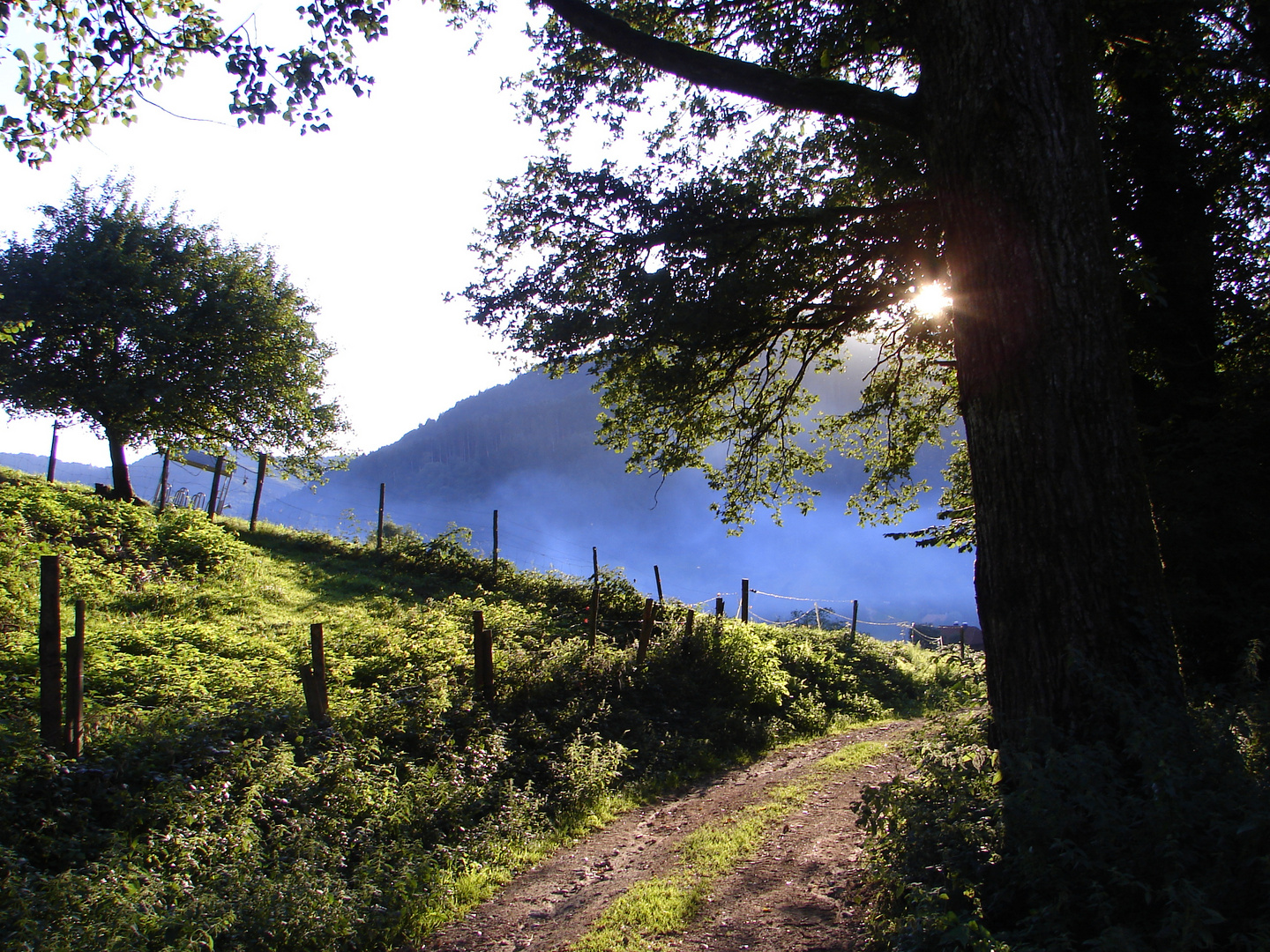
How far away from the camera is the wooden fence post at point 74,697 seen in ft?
20.1

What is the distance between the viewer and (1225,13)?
→ 707 centimetres

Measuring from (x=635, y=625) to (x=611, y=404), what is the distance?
377 inches

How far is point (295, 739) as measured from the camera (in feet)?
24.5

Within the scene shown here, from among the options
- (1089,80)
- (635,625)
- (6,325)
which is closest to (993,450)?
(1089,80)

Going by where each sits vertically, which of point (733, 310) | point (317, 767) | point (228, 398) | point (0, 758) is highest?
point (228, 398)

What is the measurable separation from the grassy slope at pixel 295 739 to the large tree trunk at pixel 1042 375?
2.03m

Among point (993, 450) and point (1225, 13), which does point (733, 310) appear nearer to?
point (993, 450)

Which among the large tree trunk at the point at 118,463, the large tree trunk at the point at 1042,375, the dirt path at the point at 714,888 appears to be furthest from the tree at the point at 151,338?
the large tree trunk at the point at 1042,375

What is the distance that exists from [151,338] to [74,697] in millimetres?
19784

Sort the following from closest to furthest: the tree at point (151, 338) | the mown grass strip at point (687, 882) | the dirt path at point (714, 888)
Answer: the dirt path at point (714, 888) < the mown grass strip at point (687, 882) < the tree at point (151, 338)

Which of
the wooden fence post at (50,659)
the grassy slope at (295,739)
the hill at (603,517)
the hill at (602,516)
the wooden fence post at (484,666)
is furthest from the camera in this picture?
the hill at (603,517)

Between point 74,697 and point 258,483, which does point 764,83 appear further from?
point 258,483

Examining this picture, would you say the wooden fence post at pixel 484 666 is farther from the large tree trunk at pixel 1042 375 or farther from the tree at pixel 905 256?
the large tree trunk at pixel 1042 375

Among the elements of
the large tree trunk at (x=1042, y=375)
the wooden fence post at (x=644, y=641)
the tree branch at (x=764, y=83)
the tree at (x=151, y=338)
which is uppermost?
the tree at (x=151, y=338)
